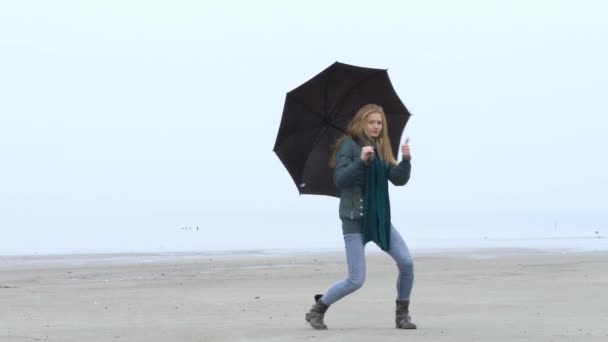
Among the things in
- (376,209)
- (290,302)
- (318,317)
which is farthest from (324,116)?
(290,302)

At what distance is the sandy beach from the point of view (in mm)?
9516

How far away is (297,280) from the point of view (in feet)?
55.3

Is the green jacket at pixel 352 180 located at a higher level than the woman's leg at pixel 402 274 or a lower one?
higher

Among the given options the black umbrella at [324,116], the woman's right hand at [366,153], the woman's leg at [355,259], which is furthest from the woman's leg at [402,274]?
the black umbrella at [324,116]

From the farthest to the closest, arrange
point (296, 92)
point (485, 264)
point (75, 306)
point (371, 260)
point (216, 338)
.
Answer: point (371, 260), point (485, 264), point (75, 306), point (296, 92), point (216, 338)

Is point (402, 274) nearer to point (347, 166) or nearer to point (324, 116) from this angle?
point (347, 166)

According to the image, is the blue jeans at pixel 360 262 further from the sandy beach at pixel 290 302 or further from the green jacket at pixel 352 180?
the sandy beach at pixel 290 302

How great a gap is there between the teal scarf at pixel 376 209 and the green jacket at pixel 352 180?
5 cm

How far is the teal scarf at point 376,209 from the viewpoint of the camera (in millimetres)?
9422

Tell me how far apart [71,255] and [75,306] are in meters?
16.7

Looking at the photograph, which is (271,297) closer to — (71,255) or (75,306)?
(75,306)

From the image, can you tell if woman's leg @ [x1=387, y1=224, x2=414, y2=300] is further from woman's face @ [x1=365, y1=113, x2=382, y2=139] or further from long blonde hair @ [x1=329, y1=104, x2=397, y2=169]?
woman's face @ [x1=365, y1=113, x2=382, y2=139]

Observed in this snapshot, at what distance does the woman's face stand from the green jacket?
0.15 m

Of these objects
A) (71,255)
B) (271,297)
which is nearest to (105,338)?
(271,297)
